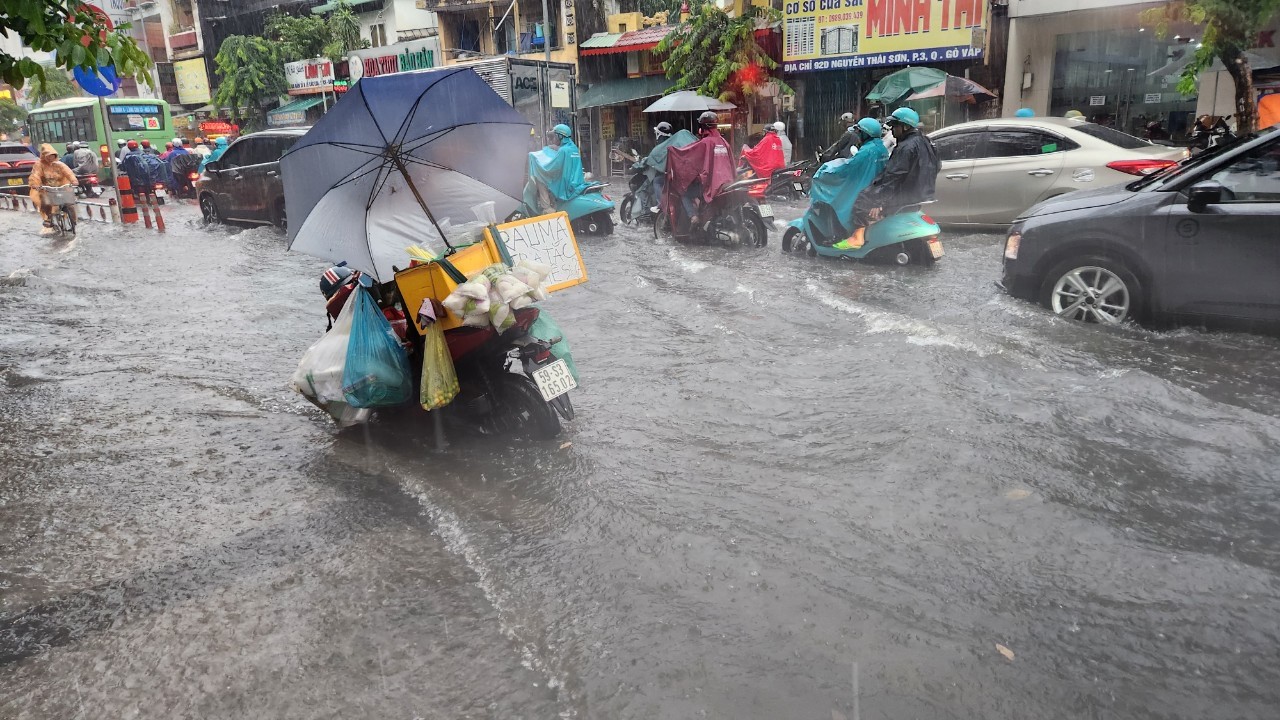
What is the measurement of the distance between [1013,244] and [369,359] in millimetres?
5061

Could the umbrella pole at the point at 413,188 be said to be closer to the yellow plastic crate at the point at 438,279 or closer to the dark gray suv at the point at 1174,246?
the yellow plastic crate at the point at 438,279

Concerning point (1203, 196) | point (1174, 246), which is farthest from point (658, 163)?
point (1203, 196)

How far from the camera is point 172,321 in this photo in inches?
313

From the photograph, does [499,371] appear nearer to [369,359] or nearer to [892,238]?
[369,359]

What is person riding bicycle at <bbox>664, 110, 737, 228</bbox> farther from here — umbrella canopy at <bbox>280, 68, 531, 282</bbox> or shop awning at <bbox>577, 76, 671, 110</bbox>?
shop awning at <bbox>577, 76, 671, 110</bbox>

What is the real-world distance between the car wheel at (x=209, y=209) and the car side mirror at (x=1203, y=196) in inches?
601

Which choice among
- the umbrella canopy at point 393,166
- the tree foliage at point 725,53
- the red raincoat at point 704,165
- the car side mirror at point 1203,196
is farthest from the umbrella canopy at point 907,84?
the umbrella canopy at point 393,166

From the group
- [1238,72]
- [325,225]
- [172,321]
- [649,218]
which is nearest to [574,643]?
[325,225]

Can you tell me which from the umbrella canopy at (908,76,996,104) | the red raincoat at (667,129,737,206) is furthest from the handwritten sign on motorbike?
the umbrella canopy at (908,76,996,104)

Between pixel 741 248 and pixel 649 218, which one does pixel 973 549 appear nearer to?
pixel 741 248

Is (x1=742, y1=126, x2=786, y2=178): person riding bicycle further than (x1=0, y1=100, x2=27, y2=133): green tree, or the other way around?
(x1=0, y1=100, x2=27, y2=133): green tree

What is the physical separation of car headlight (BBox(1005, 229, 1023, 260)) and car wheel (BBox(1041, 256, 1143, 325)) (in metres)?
0.34

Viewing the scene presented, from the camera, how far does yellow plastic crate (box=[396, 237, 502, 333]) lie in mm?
4285

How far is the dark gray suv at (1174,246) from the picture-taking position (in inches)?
216
